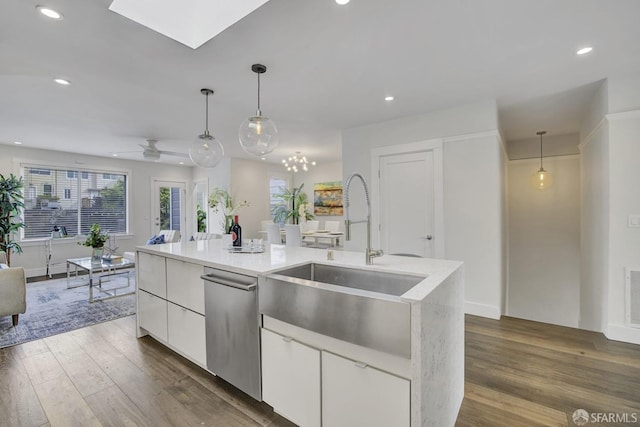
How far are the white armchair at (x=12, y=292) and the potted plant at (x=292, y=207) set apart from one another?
542cm

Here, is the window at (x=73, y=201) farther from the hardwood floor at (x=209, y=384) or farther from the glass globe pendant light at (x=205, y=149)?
the glass globe pendant light at (x=205, y=149)

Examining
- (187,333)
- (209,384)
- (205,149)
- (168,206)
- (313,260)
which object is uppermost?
(205,149)

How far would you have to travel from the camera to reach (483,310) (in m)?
3.35

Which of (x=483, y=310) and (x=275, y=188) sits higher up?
(x=275, y=188)

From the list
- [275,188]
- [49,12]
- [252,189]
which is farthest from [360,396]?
[275,188]

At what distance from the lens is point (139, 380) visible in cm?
210

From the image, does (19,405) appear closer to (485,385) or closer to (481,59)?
(485,385)

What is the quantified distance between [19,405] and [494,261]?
4.42 metres

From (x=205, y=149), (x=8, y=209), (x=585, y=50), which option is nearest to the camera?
(x=585, y=50)

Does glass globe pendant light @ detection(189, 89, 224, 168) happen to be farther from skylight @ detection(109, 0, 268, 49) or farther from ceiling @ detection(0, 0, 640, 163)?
skylight @ detection(109, 0, 268, 49)

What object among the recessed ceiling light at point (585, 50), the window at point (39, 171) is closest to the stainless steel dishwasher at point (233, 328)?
the recessed ceiling light at point (585, 50)

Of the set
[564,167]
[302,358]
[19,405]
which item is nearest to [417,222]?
[302,358]

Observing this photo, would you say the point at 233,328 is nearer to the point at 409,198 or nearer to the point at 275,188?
Result: the point at 409,198

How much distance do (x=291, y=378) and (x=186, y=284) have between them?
1.18 meters
